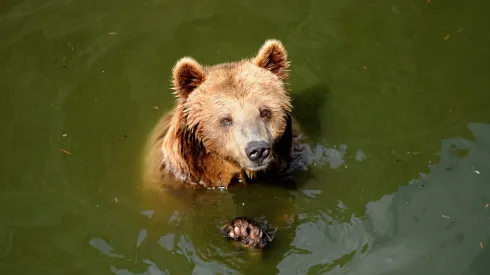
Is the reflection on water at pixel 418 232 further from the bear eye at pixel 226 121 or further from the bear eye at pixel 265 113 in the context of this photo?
the bear eye at pixel 226 121

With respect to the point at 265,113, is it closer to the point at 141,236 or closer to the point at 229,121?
the point at 229,121

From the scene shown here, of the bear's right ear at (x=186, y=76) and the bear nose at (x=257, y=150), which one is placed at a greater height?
the bear's right ear at (x=186, y=76)

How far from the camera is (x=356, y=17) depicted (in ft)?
27.1

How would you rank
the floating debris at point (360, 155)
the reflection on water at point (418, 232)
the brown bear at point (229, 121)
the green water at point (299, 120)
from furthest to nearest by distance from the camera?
1. the floating debris at point (360, 155)
2. the green water at point (299, 120)
3. the reflection on water at point (418, 232)
4. the brown bear at point (229, 121)

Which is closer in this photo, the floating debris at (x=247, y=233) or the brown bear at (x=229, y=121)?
the brown bear at (x=229, y=121)

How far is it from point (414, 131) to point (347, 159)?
2.91 feet

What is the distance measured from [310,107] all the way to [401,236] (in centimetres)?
205

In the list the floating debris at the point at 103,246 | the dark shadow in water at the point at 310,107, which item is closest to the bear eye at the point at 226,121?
the dark shadow in water at the point at 310,107

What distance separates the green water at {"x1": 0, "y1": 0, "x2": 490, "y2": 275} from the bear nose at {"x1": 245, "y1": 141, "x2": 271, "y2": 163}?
1.03 m

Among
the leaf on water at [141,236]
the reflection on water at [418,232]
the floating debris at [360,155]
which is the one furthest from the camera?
the floating debris at [360,155]

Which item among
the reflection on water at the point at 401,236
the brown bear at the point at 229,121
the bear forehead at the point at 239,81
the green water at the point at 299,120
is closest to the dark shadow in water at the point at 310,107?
the green water at the point at 299,120

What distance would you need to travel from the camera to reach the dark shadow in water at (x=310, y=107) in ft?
22.7

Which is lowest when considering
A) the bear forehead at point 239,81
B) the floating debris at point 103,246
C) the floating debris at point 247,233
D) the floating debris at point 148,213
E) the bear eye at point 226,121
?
the floating debris at point 103,246

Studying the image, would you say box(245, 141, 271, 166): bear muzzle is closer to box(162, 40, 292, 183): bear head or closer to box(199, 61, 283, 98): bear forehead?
box(162, 40, 292, 183): bear head
